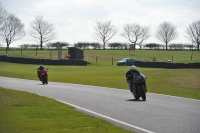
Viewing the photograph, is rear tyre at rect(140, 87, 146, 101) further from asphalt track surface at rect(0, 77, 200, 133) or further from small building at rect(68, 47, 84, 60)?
small building at rect(68, 47, 84, 60)

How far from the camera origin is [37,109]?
47.2 feet

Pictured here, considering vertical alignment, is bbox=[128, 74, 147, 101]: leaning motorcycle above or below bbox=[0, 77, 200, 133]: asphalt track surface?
above

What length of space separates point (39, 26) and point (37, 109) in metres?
111

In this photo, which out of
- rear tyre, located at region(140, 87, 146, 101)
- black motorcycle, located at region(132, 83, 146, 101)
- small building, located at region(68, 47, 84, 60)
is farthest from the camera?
small building, located at region(68, 47, 84, 60)

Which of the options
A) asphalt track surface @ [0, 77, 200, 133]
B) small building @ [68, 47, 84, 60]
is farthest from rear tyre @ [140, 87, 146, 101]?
small building @ [68, 47, 84, 60]

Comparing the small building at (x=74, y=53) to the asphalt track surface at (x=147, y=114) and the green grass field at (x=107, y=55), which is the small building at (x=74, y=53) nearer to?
the green grass field at (x=107, y=55)

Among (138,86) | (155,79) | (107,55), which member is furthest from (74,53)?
(138,86)

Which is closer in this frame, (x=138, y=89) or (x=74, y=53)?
(x=138, y=89)

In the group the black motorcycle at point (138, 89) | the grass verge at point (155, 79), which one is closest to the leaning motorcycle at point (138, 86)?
the black motorcycle at point (138, 89)

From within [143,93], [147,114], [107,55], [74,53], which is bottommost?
[147,114]

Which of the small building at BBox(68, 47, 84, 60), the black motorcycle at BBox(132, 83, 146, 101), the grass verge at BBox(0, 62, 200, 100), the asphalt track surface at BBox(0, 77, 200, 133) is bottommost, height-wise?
the grass verge at BBox(0, 62, 200, 100)

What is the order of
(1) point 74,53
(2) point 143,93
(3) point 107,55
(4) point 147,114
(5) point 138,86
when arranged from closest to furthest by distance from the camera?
(4) point 147,114, (2) point 143,93, (5) point 138,86, (1) point 74,53, (3) point 107,55

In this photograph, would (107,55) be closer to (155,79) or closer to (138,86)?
(155,79)

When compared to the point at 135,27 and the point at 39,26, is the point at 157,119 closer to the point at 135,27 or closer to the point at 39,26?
the point at 39,26
